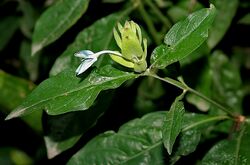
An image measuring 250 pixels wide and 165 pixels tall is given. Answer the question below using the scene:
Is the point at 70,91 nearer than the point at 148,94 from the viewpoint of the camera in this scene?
A: Yes

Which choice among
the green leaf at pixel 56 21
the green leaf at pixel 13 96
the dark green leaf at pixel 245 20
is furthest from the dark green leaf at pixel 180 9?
the green leaf at pixel 13 96

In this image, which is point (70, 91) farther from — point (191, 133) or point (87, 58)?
point (191, 133)

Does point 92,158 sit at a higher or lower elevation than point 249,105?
higher

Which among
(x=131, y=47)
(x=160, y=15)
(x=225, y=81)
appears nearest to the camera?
(x=131, y=47)

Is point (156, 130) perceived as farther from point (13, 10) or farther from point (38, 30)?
point (13, 10)

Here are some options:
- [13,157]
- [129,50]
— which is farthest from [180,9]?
[13,157]

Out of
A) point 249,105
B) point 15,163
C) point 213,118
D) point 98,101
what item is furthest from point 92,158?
point 249,105
